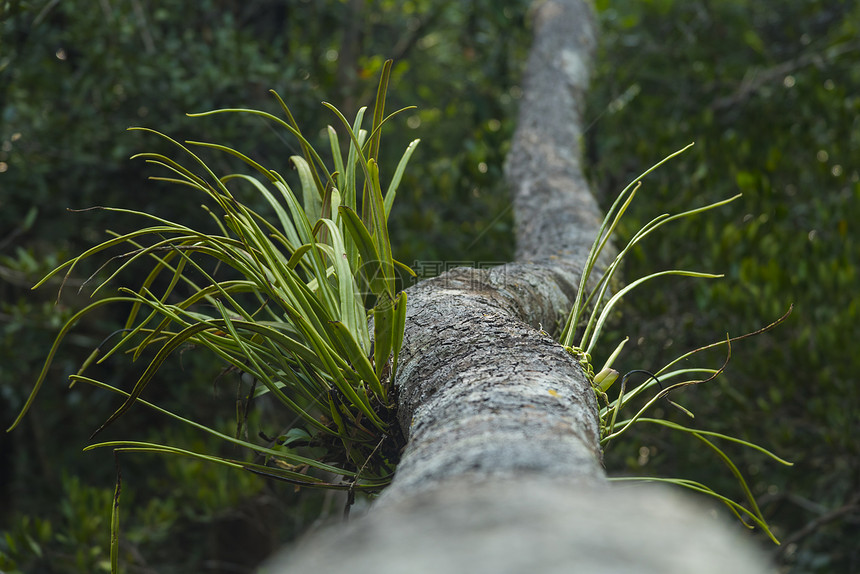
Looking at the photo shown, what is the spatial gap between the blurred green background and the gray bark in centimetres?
86

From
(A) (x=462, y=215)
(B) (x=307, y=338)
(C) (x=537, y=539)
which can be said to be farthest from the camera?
(A) (x=462, y=215)

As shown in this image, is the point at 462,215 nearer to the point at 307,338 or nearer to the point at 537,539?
the point at 307,338

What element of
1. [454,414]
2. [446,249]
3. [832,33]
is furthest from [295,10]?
[454,414]

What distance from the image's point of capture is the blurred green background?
1.91m

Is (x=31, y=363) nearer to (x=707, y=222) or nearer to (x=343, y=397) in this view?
(x=343, y=397)

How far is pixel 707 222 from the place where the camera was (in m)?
1.99

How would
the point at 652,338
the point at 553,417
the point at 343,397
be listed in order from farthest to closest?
1. the point at 652,338
2. the point at 343,397
3. the point at 553,417

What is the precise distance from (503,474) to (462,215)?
1.92m

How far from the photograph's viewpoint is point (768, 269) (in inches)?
73.3

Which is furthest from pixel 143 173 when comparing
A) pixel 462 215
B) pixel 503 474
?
pixel 503 474

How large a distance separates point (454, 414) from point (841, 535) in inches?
85.7

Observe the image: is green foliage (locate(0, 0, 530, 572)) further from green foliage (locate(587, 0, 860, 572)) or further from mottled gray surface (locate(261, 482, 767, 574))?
mottled gray surface (locate(261, 482, 767, 574))

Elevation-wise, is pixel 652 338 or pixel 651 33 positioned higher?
pixel 651 33

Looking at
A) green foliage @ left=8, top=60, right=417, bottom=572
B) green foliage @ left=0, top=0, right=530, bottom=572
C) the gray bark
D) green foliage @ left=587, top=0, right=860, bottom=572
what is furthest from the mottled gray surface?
green foliage @ left=587, top=0, right=860, bottom=572
